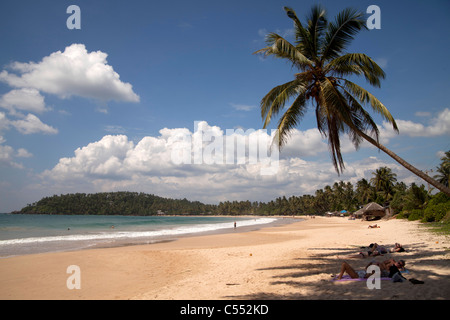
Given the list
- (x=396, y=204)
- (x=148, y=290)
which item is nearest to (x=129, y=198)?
(x=396, y=204)

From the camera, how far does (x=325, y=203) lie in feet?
Answer: 351

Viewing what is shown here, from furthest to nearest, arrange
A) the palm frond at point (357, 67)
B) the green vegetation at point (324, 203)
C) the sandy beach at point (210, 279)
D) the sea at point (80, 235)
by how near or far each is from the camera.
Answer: the green vegetation at point (324, 203)
the sea at point (80, 235)
the palm frond at point (357, 67)
the sandy beach at point (210, 279)

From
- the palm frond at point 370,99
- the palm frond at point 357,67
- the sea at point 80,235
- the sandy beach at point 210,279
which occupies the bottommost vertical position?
the sea at point 80,235

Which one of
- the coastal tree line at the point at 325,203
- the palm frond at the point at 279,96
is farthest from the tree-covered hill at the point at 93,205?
the palm frond at the point at 279,96

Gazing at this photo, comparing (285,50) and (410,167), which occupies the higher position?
(285,50)

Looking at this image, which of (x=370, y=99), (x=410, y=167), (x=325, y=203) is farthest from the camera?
(x=325, y=203)

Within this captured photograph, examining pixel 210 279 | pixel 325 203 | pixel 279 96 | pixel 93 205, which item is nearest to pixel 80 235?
pixel 210 279

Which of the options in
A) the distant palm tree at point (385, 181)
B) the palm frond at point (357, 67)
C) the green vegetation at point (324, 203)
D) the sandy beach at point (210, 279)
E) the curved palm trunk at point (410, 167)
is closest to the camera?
the sandy beach at point (210, 279)

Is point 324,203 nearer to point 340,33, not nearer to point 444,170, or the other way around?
point 444,170

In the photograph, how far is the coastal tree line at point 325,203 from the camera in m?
29.3

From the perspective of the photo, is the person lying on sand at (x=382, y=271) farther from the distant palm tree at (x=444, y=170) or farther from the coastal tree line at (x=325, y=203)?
the distant palm tree at (x=444, y=170)

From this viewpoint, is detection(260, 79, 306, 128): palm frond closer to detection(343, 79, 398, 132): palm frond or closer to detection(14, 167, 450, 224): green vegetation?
detection(343, 79, 398, 132): palm frond

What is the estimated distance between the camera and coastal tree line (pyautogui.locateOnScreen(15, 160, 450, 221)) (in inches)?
1155
